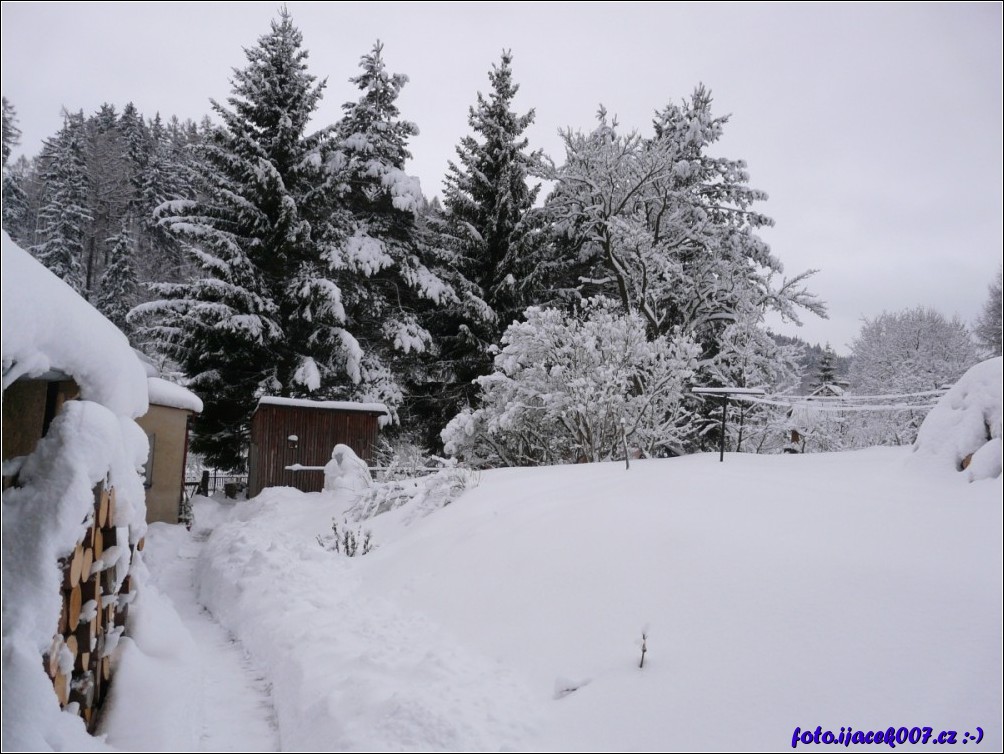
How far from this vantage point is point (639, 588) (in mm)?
3846

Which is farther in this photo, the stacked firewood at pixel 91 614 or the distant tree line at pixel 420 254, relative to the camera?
the distant tree line at pixel 420 254

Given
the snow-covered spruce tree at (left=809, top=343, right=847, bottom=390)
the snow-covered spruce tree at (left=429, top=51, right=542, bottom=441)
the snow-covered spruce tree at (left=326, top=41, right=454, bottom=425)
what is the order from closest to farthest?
the snow-covered spruce tree at (left=326, top=41, right=454, bottom=425)
the snow-covered spruce tree at (left=429, top=51, right=542, bottom=441)
the snow-covered spruce tree at (left=809, top=343, right=847, bottom=390)

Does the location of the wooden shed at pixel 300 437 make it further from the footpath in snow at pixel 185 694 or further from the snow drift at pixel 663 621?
the footpath in snow at pixel 185 694

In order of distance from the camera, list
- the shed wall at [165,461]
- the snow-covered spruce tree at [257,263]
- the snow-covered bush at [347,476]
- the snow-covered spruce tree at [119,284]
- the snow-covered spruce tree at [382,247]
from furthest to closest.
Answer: the snow-covered spruce tree at [119,284]
the snow-covered spruce tree at [382,247]
the snow-covered spruce tree at [257,263]
the shed wall at [165,461]
the snow-covered bush at [347,476]

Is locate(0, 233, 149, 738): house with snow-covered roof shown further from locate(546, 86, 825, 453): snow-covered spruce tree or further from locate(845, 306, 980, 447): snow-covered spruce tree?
locate(845, 306, 980, 447): snow-covered spruce tree

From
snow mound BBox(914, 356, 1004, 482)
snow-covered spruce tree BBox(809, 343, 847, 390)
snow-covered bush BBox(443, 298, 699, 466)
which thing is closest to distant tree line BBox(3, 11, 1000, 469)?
snow-covered bush BBox(443, 298, 699, 466)

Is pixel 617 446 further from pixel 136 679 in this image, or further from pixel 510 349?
pixel 136 679

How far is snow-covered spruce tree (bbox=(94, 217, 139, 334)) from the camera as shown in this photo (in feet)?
78.7

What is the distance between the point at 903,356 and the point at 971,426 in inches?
962

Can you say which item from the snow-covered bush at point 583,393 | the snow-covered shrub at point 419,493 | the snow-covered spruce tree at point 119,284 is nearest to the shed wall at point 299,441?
the snow-covered bush at point 583,393

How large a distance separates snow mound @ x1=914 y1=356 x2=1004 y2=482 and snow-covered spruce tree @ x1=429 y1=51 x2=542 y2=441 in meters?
14.4

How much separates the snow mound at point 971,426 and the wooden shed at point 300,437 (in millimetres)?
12178

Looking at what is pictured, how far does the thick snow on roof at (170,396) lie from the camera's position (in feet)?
38.0

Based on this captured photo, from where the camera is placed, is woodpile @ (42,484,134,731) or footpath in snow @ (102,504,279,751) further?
footpath in snow @ (102,504,279,751)
